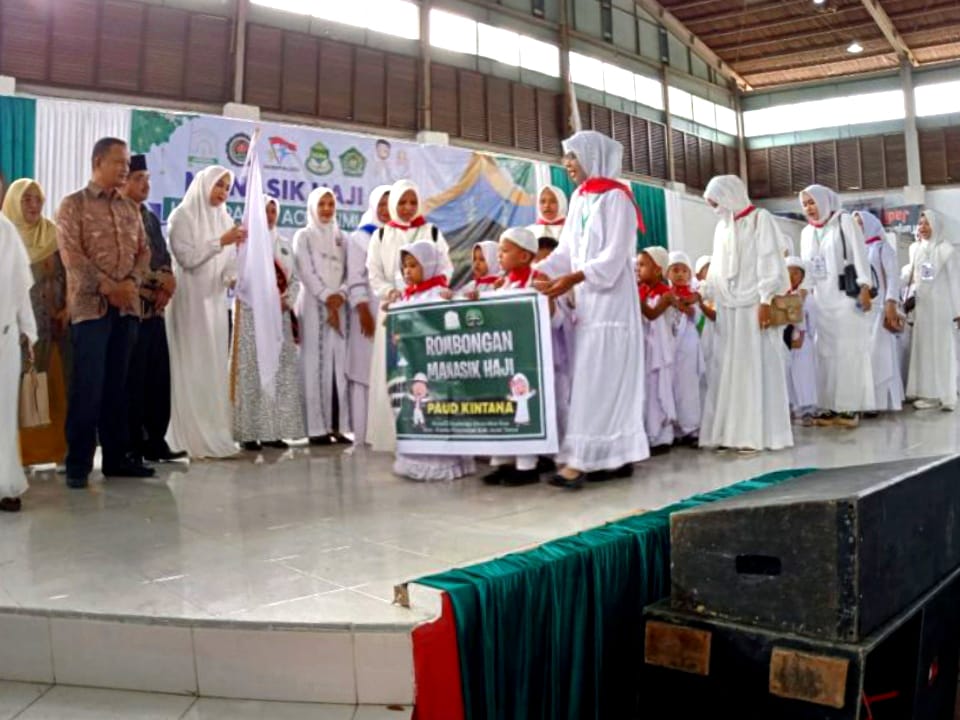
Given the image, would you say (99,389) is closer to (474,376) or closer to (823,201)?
(474,376)

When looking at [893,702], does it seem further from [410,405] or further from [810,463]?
[410,405]

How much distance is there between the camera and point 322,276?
5008 millimetres

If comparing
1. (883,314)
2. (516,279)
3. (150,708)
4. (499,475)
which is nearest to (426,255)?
(516,279)

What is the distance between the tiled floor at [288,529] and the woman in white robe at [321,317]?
740 millimetres

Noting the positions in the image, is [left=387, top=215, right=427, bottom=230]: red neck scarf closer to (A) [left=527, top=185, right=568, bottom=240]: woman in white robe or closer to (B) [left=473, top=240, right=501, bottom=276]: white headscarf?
(B) [left=473, top=240, right=501, bottom=276]: white headscarf

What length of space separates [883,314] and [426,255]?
4130mm

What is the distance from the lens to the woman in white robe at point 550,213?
467 centimetres

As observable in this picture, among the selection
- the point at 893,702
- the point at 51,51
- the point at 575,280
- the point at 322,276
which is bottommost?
the point at 893,702

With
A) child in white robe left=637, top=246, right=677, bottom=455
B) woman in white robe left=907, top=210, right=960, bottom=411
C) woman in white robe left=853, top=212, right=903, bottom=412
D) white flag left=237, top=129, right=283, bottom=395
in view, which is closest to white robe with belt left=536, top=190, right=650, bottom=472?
child in white robe left=637, top=246, right=677, bottom=455

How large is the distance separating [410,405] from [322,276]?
1.62m

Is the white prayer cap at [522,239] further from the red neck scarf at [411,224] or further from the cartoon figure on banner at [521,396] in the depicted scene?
the red neck scarf at [411,224]

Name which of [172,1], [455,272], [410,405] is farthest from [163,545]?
[172,1]

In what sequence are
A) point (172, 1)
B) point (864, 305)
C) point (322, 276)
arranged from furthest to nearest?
point (172, 1) < point (864, 305) < point (322, 276)

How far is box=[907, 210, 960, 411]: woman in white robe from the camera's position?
676 cm
